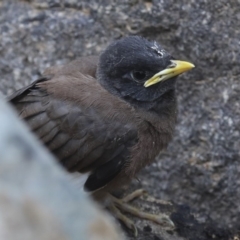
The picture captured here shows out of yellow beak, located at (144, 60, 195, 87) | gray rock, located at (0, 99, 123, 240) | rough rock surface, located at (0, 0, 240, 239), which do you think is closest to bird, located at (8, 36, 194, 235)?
yellow beak, located at (144, 60, 195, 87)

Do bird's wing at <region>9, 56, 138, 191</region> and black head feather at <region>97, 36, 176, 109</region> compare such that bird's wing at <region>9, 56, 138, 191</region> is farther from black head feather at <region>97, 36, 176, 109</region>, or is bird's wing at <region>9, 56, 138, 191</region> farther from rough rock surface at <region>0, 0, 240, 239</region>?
rough rock surface at <region>0, 0, 240, 239</region>

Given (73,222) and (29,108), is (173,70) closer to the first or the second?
(29,108)

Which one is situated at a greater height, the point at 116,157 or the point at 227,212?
the point at 116,157

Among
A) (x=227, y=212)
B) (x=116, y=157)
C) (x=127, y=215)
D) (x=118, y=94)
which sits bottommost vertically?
(x=227, y=212)

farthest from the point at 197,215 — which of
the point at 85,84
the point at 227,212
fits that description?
the point at 85,84

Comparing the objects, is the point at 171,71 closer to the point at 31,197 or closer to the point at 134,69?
the point at 134,69

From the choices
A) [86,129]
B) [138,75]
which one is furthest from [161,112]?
[86,129]
